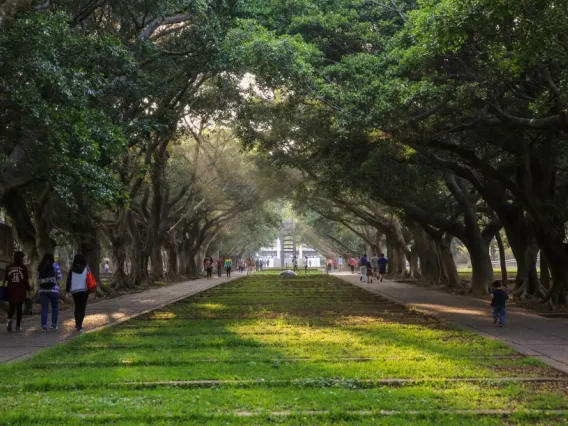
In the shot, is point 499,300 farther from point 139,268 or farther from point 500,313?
point 139,268

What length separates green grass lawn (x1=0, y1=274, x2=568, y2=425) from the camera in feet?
17.2

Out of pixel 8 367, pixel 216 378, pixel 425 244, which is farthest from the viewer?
pixel 425 244

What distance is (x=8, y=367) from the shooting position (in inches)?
300

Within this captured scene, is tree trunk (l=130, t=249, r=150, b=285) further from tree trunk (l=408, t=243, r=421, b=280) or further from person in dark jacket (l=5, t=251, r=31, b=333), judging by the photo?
person in dark jacket (l=5, t=251, r=31, b=333)

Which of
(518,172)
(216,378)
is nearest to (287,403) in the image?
(216,378)

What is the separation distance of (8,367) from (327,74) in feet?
36.9

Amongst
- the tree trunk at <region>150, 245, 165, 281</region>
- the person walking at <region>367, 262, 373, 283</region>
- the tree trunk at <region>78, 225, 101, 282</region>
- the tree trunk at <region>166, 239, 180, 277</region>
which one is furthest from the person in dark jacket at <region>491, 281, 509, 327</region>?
the tree trunk at <region>166, 239, 180, 277</region>

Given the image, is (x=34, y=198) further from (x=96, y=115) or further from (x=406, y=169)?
(x=406, y=169)

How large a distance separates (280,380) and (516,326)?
7.07 meters

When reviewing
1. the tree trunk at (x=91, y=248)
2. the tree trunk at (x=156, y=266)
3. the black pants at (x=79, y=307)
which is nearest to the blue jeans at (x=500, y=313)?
the black pants at (x=79, y=307)

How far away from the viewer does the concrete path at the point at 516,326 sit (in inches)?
347

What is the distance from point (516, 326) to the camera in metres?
12.1

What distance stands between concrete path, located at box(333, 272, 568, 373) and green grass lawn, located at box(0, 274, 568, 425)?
1.42 ft

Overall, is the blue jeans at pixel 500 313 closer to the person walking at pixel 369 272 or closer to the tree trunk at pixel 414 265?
the person walking at pixel 369 272
